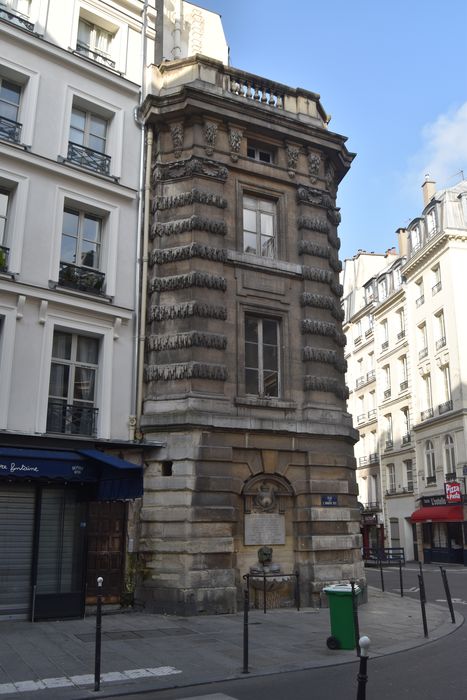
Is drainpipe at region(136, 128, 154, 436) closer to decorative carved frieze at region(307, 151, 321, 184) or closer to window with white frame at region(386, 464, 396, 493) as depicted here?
decorative carved frieze at region(307, 151, 321, 184)

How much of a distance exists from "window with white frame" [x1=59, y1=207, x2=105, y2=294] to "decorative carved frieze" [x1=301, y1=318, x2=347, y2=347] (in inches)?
205

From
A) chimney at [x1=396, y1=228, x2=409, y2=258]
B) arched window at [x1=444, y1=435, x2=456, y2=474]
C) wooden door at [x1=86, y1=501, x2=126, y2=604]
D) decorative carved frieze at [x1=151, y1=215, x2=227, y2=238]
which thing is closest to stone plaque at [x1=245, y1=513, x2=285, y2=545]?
wooden door at [x1=86, y1=501, x2=126, y2=604]

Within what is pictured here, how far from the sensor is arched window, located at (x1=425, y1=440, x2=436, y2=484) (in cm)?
3859

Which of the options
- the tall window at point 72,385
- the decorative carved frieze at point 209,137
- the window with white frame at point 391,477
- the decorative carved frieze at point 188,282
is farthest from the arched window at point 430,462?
the tall window at point 72,385

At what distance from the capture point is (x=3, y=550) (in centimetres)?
1244

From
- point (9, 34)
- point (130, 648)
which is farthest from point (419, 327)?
point (130, 648)

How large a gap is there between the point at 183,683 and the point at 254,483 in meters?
7.22

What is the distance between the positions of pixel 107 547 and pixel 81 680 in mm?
6084

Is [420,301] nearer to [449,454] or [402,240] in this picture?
[402,240]

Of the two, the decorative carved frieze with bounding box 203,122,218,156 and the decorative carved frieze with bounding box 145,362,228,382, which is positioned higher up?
the decorative carved frieze with bounding box 203,122,218,156

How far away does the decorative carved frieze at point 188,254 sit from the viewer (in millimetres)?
15344

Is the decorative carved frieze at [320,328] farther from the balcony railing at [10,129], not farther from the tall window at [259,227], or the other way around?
the balcony railing at [10,129]

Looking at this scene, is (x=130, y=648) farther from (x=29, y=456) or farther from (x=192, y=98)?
(x=192, y=98)

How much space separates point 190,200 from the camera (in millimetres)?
15828
